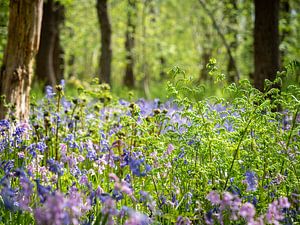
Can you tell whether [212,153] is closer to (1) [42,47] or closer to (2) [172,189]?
(2) [172,189]

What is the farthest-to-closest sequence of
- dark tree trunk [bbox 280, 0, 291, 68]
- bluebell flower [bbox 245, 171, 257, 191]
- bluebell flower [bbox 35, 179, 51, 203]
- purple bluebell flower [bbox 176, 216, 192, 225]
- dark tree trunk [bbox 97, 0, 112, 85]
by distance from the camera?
dark tree trunk [bbox 97, 0, 112, 85] < dark tree trunk [bbox 280, 0, 291, 68] < bluebell flower [bbox 245, 171, 257, 191] < purple bluebell flower [bbox 176, 216, 192, 225] < bluebell flower [bbox 35, 179, 51, 203]

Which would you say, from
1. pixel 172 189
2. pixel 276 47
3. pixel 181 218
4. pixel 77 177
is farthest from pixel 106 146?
pixel 276 47

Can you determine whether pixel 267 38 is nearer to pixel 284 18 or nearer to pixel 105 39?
pixel 284 18

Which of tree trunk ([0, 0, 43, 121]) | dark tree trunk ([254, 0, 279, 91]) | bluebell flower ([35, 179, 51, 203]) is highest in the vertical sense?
dark tree trunk ([254, 0, 279, 91])

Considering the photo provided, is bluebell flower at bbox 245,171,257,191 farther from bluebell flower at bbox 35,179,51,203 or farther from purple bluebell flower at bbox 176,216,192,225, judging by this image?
bluebell flower at bbox 35,179,51,203

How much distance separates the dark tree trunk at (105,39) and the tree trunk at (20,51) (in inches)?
269

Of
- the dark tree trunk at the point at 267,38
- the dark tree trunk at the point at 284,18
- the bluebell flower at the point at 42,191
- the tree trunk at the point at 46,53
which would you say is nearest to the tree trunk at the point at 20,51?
the bluebell flower at the point at 42,191

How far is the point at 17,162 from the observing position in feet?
11.8

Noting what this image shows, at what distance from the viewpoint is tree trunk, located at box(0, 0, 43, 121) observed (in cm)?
520

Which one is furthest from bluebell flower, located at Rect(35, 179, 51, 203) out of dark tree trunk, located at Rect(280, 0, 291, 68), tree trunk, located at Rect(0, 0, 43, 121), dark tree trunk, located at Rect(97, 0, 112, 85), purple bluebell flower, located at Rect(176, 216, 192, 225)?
dark tree trunk, located at Rect(97, 0, 112, 85)

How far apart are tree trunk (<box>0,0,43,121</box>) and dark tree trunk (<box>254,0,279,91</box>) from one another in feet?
11.0

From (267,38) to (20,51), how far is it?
3667 mm

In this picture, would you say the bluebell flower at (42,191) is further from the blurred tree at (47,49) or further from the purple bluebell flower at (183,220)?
the blurred tree at (47,49)

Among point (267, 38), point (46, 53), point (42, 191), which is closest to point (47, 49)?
point (46, 53)
